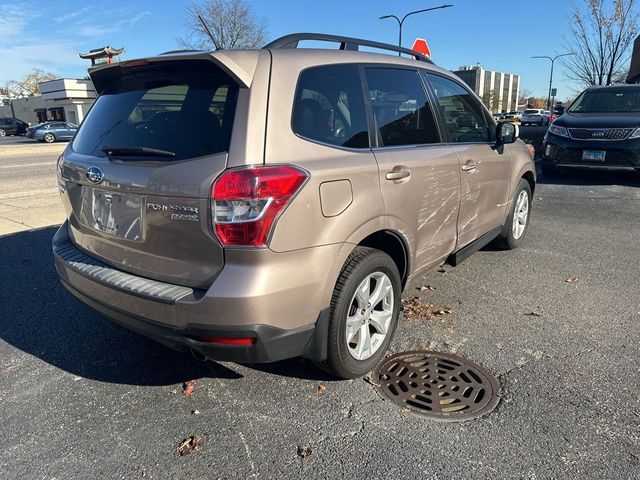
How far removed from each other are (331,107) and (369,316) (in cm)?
125

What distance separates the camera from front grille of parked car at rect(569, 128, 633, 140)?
8.71 m

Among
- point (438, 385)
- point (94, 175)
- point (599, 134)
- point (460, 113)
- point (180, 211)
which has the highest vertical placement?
point (460, 113)

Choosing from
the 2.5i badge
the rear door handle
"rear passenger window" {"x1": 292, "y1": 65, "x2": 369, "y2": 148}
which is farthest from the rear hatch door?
the rear door handle

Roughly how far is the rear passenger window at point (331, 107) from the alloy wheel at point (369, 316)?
2.70ft

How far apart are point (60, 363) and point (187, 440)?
4.30ft

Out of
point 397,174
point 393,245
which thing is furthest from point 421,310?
point 397,174

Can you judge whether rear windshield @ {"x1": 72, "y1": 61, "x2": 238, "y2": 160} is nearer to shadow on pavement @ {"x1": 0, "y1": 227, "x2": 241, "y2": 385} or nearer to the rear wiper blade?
the rear wiper blade

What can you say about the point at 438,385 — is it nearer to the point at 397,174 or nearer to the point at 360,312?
the point at 360,312

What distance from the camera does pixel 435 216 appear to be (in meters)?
3.50

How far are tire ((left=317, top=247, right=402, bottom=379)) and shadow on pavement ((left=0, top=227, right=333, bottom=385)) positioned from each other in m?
0.28

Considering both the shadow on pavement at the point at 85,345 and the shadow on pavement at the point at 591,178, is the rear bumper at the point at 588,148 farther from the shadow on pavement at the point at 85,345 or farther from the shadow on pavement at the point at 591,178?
the shadow on pavement at the point at 85,345

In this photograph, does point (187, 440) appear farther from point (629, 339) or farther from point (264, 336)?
point (629, 339)

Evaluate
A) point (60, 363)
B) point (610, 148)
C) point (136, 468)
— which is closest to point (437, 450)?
point (136, 468)

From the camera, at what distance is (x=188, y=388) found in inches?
116
